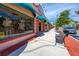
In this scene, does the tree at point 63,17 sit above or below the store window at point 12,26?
above

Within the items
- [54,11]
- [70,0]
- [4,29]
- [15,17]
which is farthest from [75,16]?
[4,29]

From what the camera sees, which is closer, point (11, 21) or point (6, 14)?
point (6, 14)

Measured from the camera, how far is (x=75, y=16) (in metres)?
10.6

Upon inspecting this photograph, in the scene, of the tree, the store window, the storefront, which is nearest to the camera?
the storefront

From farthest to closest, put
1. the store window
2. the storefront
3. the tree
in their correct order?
the tree → the store window → the storefront

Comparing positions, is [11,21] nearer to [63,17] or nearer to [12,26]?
[12,26]

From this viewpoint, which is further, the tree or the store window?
the tree

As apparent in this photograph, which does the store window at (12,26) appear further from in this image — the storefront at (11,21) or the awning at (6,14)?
the awning at (6,14)

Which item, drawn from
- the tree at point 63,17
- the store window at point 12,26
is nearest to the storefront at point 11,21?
the store window at point 12,26

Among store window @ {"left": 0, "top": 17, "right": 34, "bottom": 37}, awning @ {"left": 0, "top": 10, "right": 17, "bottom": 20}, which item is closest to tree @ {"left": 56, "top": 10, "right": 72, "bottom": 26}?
store window @ {"left": 0, "top": 17, "right": 34, "bottom": 37}

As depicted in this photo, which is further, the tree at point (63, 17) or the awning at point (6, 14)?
the tree at point (63, 17)

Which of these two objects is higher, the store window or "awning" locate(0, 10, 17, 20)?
"awning" locate(0, 10, 17, 20)

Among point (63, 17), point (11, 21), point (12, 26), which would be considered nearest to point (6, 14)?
point (11, 21)

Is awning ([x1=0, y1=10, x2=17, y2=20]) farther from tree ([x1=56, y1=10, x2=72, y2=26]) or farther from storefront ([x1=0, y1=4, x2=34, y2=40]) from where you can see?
tree ([x1=56, y1=10, x2=72, y2=26])
